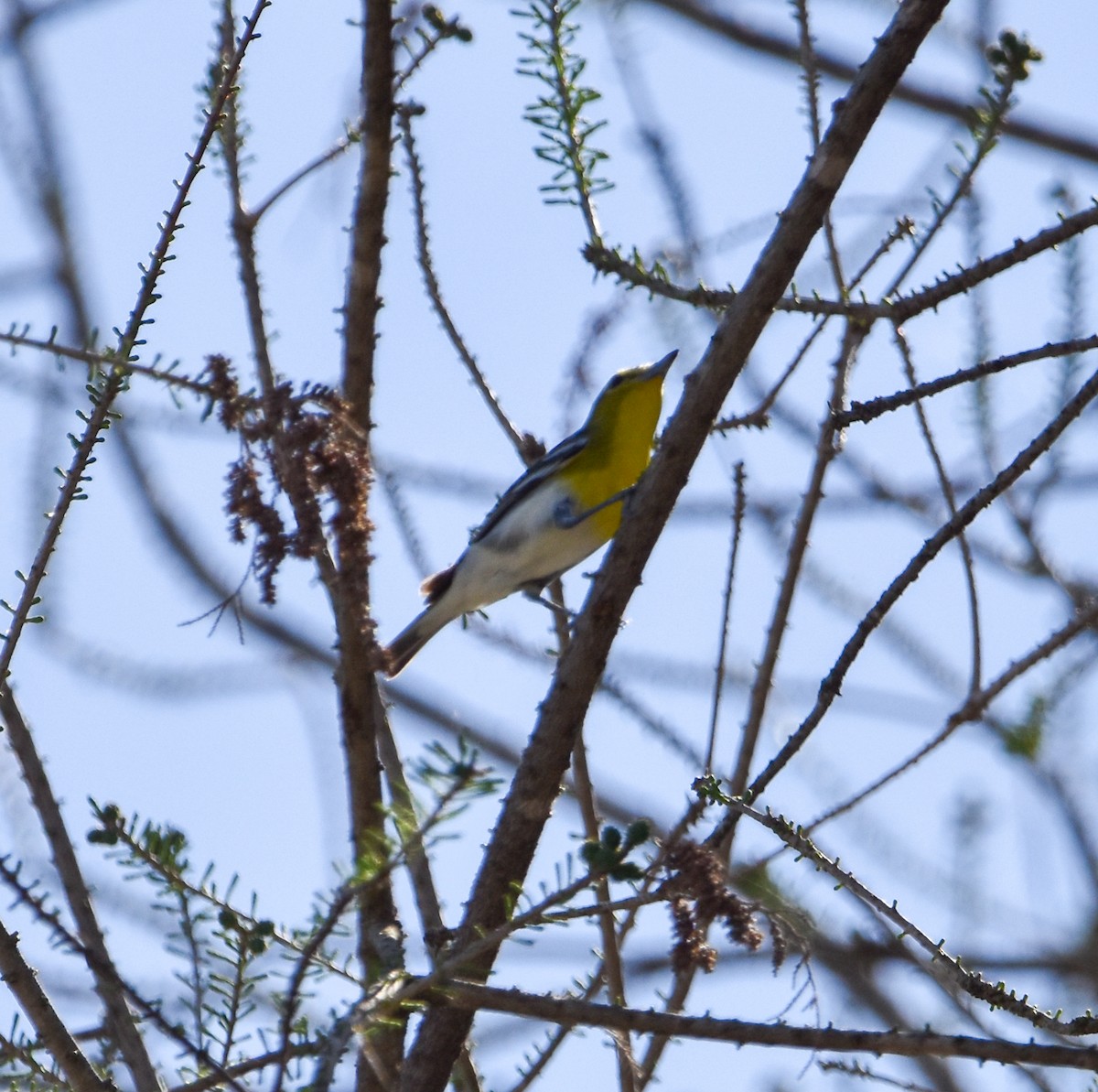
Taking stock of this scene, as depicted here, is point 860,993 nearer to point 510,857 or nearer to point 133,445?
point 133,445

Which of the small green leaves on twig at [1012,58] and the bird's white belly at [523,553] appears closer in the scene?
the small green leaves on twig at [1012,58]

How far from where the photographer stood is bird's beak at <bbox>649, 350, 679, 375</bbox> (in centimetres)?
528

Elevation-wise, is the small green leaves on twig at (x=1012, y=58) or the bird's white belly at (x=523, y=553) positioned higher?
the bird's white belly at (x=523, y=553)

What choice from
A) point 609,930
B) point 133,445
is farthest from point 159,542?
point 609,930

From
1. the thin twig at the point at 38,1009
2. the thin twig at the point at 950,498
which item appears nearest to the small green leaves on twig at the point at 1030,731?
the thin twig at the point at 950,498

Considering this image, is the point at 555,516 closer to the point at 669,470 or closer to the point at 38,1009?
the point at 669,470

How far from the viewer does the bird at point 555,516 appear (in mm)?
5059

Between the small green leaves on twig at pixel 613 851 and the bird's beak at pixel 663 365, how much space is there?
405cm

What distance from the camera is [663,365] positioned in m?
5.30

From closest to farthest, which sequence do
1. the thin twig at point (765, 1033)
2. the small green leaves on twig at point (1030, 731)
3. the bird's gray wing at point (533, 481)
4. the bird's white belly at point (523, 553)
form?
1. the thin twig at point (765, 1033)
2. the small green leaves on twig at point (1030, 731)
3. the bird's white belly at point (523, 553)
4. the bird's gray wing at point (533, 481)

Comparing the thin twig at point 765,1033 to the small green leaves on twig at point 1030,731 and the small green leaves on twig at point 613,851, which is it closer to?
the small green leaves on twig at point 613,851

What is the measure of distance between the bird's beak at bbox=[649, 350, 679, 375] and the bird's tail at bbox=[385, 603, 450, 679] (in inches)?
44.8

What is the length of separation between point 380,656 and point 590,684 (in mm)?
567

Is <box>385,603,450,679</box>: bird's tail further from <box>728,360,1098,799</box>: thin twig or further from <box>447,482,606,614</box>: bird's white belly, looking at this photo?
<box>728,360,1098,799</box>: thin twig
